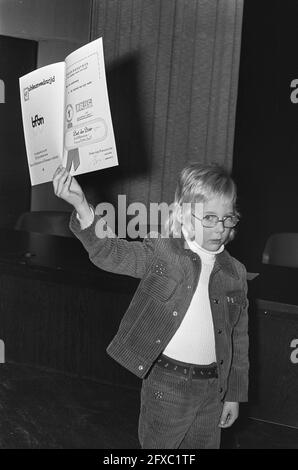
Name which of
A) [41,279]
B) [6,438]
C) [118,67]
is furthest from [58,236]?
[118,67]

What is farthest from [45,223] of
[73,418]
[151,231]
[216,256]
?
[216,256]

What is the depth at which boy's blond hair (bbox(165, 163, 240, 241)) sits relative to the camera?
63.2 inches

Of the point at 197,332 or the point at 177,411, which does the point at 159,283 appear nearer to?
the point at 197,332

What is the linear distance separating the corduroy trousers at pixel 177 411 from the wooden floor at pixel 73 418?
76cm

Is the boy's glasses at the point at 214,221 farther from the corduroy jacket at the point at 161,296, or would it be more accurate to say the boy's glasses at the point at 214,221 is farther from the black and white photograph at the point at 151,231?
the corduroy jacket at the point at 161,296

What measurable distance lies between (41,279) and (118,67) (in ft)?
10.8

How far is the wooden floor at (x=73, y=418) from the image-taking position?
249cm

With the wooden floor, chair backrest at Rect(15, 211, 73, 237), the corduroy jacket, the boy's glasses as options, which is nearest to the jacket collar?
the corduroy jacket

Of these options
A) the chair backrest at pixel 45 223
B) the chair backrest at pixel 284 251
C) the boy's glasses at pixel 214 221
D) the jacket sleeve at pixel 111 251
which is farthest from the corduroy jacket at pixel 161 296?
the chair backrest at pixel 45 223

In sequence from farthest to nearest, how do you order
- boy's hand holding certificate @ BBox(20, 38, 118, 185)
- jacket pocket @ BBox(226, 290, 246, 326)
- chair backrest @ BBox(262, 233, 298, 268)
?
chair backrest @ BBox(262, 233, 298, 268)
jacket pocket @ BBox(226, 290, 246, 326)
boy's hand holding certificate @ BBox(20, 38, 118, 185)

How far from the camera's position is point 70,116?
156 centimetres

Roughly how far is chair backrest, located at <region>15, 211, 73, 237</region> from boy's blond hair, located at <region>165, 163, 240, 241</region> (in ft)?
8.25

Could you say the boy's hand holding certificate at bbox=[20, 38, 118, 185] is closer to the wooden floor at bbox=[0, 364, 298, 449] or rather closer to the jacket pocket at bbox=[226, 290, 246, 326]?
the jacket pocket at bbox=[226, 290, 246, 326]

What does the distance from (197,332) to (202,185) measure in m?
0.37
